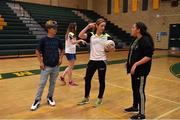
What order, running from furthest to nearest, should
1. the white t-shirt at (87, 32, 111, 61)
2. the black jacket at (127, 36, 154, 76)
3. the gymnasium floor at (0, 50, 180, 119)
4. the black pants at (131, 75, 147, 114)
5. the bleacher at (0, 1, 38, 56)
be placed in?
the bleacher at (0, 1, 38, 56), the white t-shirt at (87, 32, 111, 61), the gymnasium floor at (0, 50, 180, 119), the black pants at (131, 75, 147, 114), the black jacket at (127, 36, 154, 76)

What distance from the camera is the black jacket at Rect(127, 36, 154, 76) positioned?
3250 millimetres

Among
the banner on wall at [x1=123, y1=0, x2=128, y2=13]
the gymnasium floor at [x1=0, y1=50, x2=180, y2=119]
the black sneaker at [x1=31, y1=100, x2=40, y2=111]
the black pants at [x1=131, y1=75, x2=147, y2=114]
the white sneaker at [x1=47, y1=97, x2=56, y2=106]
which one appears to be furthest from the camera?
Result: the banner on wall at [x1=123, y1=0, x2=128, y2=13]

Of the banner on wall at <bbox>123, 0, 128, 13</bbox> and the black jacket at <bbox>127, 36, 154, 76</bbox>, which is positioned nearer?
the black jacket at <bbox>127, 36, 154, 76</bbox>

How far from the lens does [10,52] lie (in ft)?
36.1

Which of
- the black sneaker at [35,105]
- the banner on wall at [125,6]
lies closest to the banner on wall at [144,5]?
the banner on wall at [125,6]

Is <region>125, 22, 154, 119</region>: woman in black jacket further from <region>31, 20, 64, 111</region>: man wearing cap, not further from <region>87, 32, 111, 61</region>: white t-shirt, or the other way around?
<region>31, 20, 64, 111</region>: man wearing cap

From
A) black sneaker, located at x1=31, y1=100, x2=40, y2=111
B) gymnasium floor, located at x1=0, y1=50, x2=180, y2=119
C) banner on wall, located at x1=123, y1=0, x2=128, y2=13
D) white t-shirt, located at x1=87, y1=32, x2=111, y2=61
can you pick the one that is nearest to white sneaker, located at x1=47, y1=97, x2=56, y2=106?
gymnasium floor, located at x1=0, y1=50, x2=180, y2=119

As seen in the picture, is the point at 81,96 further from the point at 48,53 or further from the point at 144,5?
the point at 144,5

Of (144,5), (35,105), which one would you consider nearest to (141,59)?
(35,105)

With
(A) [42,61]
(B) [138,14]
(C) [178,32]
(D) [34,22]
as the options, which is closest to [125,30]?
(B) [138,14]

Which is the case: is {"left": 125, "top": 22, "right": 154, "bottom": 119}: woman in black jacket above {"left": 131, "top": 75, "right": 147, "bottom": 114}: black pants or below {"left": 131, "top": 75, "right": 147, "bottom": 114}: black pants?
above

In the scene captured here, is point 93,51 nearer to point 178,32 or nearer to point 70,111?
point 70,111

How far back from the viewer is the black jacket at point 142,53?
10.7 feet

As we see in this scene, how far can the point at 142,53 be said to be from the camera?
11.0ft
